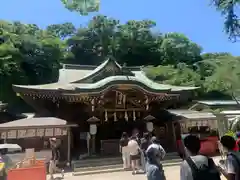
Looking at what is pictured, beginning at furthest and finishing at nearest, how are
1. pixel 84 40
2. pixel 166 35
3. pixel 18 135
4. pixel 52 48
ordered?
pixel 166 35, pixel 84 40, pixel 52 48, pixel 18 135

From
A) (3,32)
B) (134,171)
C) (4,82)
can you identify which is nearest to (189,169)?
(134,171)

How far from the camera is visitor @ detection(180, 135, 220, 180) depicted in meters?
→ 2.51

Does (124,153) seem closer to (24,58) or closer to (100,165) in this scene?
(100,165)

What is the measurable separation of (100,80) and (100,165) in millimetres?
5341

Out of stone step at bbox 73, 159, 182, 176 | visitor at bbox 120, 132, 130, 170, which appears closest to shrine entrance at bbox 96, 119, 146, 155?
stone step at bbox 73, 159, 182, 176

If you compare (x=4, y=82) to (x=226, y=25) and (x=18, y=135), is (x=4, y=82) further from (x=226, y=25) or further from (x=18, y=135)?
(x=226, y=25)

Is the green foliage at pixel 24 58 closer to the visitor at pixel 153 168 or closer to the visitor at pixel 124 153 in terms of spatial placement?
the visitor at pixel 124 153

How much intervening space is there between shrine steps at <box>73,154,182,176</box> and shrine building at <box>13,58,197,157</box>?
1348mm

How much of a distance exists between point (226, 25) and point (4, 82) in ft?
81.9

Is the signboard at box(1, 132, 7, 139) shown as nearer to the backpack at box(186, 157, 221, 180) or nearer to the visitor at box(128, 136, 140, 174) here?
the visitor at box(128, 136, 140, 174)

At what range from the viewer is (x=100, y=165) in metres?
10.5

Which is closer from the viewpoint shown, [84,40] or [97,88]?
[97,88]

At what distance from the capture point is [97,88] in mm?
11336

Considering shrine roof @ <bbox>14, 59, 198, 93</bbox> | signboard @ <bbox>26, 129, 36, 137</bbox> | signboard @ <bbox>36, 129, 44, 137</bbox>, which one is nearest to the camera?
signboard @ <bbox>26, 129, 36, 137</bbox>
